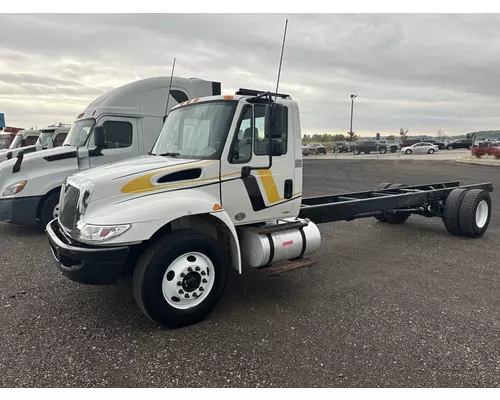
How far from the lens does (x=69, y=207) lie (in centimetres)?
411

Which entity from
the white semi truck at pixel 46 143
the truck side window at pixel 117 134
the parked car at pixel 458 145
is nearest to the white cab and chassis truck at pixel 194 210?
the truck side window at pixel 117 134

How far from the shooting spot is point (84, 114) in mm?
9164

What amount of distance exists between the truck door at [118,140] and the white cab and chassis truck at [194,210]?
405cm

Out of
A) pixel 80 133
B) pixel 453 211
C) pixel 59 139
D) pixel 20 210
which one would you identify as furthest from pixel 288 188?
pixel 59 139

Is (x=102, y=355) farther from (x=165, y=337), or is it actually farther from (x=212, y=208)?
(x=212, y=208)

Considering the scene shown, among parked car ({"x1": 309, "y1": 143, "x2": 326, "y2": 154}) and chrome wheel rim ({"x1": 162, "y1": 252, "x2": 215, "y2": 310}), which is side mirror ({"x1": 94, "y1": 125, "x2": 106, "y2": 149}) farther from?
parked car ({"x1": 309, "y1": 143, "x2": 326, "y2": 154})

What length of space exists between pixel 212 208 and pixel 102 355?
5.61 ft

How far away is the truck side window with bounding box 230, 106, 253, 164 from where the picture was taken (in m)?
4.30

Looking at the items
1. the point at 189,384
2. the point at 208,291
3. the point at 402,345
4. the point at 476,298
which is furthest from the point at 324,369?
the point at 476,298

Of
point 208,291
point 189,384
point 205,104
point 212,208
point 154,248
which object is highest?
point 205,104

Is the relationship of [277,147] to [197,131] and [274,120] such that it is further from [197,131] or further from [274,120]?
[197,131]

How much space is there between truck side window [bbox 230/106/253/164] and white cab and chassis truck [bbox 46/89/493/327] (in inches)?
0.4

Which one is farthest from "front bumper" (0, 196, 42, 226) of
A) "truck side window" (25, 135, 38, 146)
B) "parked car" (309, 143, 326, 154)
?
"parked car" (309, 143, 326, 154)

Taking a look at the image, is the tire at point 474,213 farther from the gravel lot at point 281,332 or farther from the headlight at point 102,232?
the headlight at point 102,232
